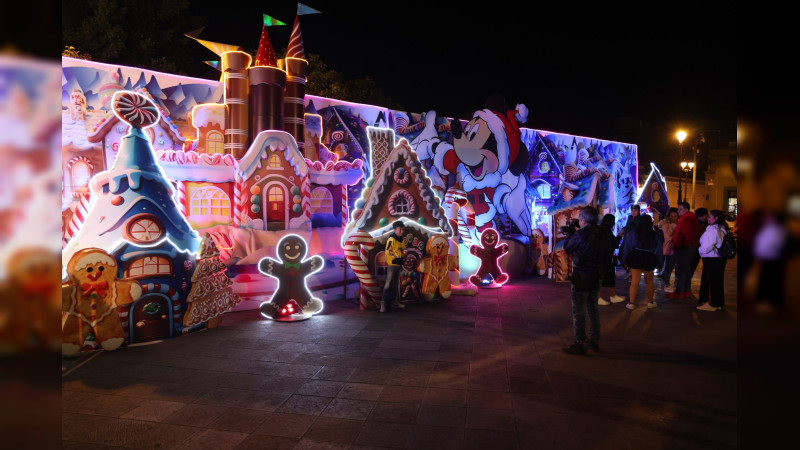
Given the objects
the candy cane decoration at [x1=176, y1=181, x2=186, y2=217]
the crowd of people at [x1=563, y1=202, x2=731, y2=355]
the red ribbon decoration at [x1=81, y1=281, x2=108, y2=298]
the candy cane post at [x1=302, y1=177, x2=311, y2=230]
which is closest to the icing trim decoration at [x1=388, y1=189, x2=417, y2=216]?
the candy cane post at [x1=302, y1=177, x2=311, y2=230]

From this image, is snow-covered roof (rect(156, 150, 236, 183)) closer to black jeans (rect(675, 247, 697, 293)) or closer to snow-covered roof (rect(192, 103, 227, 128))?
snow-covered roof (rect(192, 103, 227, 128))

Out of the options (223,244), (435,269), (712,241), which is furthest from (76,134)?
(712,241)

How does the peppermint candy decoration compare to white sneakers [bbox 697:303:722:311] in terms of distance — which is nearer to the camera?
the peppermint candy decoration

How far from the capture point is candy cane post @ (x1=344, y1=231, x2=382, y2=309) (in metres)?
8.55

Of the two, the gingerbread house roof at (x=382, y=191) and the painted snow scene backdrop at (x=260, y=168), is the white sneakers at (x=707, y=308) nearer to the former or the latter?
the painted snow scene backdrop at (x=260, y=168)

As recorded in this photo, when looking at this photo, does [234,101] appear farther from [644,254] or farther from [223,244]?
[644,254]

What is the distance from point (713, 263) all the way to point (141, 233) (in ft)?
30.7

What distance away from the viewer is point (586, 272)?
5902mm

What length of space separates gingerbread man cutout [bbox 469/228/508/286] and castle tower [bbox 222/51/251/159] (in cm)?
557

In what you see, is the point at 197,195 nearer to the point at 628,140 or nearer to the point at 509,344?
the point at 509,344

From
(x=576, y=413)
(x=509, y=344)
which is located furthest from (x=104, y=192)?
(x=576, y=413)

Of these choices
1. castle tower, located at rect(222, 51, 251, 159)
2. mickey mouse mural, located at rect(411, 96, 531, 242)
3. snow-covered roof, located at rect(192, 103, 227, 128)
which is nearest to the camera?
snow-covered roof, located at rect(192, 103, 227, 128)

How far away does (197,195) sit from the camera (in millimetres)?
8898

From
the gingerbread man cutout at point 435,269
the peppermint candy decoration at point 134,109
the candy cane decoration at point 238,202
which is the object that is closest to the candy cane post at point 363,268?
the gingerbread man cutout at point 435,269
